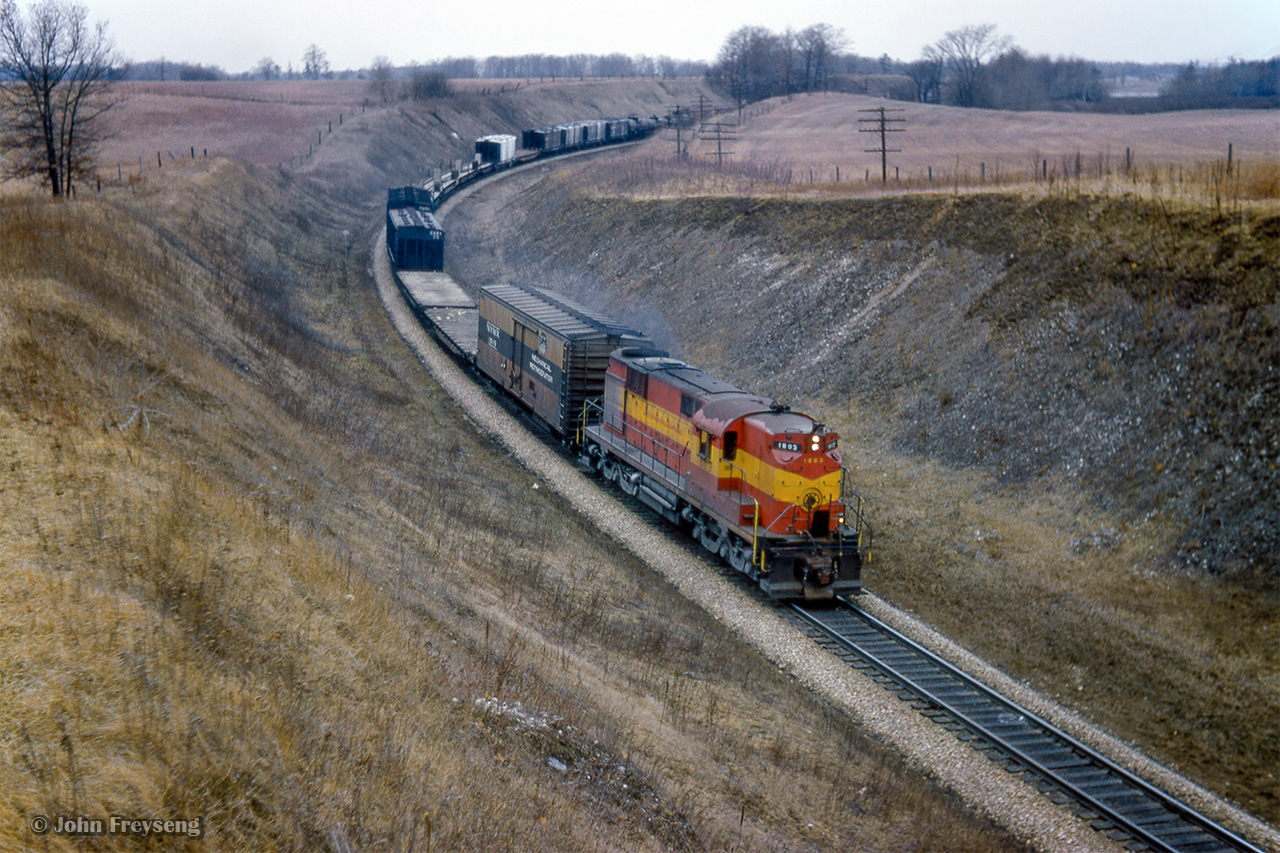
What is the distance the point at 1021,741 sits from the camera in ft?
52.7

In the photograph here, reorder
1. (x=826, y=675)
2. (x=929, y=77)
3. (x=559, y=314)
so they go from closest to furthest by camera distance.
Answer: (x=826, y=675) < (x=559, y=314) < (x=929, y=77)

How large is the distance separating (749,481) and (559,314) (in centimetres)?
1138

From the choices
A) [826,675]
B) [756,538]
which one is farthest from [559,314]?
[826,675]

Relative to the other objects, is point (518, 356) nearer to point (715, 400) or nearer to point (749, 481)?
point (715, 400)

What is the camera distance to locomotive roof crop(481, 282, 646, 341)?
91.2 feet

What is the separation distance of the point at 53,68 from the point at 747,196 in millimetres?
Result: 32449

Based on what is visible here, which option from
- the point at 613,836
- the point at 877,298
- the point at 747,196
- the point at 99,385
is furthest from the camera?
the point at 747,196

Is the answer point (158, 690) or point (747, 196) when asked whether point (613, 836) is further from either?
point (747, 196)

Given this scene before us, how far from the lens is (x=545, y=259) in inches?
2295

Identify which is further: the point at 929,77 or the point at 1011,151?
the point at 929,77

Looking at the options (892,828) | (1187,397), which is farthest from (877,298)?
(892,828)

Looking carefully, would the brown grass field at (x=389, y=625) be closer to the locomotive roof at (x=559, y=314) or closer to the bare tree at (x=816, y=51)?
the locomotive roof at (x=559, y=314)

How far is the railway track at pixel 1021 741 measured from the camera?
13953 millimetres

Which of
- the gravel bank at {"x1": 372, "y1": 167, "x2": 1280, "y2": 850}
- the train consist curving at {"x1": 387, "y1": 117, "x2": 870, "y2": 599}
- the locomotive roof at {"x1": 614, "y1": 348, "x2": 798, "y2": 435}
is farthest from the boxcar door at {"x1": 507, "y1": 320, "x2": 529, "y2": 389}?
the locomotive roof at {"x1": 614, "y1": 348, "x2": 798, "y2": 435}
